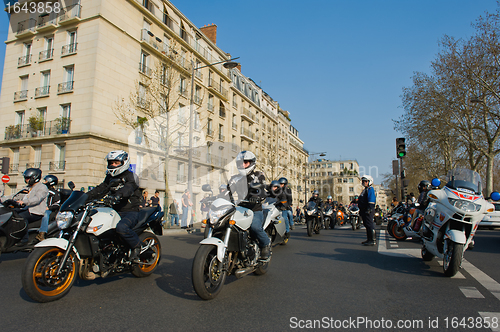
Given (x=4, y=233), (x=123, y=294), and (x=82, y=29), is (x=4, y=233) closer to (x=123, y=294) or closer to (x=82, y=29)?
(x=123, y=294)

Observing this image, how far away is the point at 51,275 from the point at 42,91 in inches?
1055

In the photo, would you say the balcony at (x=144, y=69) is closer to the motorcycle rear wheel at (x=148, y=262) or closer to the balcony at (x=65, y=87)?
the balcony at (x=65, y=87)

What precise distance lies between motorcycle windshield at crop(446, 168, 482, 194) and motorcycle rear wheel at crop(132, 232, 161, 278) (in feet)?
15.3

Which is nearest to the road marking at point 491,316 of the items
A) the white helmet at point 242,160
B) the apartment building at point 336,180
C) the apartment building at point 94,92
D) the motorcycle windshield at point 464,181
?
the motorcycle windshield at point 464,181

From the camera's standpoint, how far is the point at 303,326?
9.75 ft

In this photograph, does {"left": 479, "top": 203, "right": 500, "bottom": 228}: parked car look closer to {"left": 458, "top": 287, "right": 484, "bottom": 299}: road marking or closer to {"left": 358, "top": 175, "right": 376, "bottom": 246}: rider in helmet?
{"left": 358, "top": 175, "right": 376, "bottom": 246}: rider in helmet

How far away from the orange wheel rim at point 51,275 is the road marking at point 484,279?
15.6 ft

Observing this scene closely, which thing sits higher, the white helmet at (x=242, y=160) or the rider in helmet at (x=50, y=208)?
the white helmet at (x=242, y=160)

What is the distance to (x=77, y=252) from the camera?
12.1 ft

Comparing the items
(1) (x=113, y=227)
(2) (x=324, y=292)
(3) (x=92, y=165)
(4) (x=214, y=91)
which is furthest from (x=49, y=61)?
(2) (x=324, y=292)

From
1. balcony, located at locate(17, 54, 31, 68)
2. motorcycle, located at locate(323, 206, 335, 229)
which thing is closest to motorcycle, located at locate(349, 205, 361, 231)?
motorcycle, located at locate(323, 206, 335, 229)

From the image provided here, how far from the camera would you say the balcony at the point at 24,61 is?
2670 cm

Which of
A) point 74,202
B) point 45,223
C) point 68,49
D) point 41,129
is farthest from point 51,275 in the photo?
point 68,49

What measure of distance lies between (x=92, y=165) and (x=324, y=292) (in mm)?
21602
